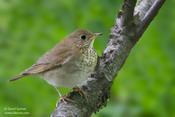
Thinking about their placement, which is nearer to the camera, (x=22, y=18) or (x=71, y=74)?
(x=71, y=74)

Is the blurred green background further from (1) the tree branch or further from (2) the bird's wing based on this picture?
(1) the tree branch

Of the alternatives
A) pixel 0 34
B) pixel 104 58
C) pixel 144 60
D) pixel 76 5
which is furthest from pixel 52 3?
pixel 104 58

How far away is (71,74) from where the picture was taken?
13.5 feet

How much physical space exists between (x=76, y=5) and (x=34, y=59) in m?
0.69

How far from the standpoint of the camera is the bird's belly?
3989mm

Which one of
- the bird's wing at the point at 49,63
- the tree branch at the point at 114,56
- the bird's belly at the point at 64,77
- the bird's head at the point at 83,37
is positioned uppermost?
the bird's head at the point at 83,37

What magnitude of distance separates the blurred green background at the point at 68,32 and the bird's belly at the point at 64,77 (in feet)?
2.70

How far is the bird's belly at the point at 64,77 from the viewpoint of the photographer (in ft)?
13.1

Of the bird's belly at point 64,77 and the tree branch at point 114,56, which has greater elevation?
the bird's belly at point 64,77

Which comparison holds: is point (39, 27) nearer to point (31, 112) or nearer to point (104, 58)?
point (31, 112)

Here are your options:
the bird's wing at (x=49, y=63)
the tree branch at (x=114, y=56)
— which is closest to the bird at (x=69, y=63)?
the bird's wing at (x=49, y=63)

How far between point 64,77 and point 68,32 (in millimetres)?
1261

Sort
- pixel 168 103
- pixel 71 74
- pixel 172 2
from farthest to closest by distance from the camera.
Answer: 1. pixel 168 103
2. pixel 172 2
3. pixel 71 74

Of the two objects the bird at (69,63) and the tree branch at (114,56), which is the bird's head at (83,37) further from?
the tree branch at (114,56)
